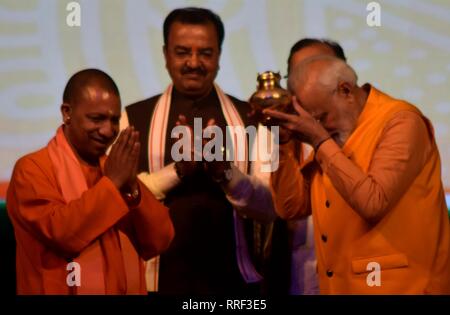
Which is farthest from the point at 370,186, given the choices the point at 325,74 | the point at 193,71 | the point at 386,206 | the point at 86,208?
the point at 193,71

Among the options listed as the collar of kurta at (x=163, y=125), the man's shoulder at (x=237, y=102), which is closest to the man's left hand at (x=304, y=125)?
the collar of kurta at (x=163, y=125)

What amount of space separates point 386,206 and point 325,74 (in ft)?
1.66

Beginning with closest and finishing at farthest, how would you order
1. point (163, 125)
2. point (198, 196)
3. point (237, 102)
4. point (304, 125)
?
point (304, 125) → point (198, 196) → point (163, 125) → point (237, 102)

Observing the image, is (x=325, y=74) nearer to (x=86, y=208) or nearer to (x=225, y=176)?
(x=225, y=176)

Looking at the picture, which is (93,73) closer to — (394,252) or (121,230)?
(121,230)

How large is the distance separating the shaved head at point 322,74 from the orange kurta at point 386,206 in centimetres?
13

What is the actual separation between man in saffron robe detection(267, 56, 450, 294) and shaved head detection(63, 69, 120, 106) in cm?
59

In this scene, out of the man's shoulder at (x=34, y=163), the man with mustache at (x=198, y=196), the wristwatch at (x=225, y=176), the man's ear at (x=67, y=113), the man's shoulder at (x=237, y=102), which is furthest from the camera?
the man's shoulder at (x=237, y=102)

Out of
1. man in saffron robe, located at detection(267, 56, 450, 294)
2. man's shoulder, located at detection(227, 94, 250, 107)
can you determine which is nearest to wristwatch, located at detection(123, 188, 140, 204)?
man in saffron robe, located at detection(267, 56, 450, 294)

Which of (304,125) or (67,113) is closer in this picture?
(304,125)

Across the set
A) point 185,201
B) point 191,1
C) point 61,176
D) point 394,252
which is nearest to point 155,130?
point 185,201

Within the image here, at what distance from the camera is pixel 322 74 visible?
3088mm

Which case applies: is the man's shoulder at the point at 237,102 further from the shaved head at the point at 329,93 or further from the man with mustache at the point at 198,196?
the shaved head at the point at 329,93

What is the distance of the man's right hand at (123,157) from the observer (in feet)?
9.75
